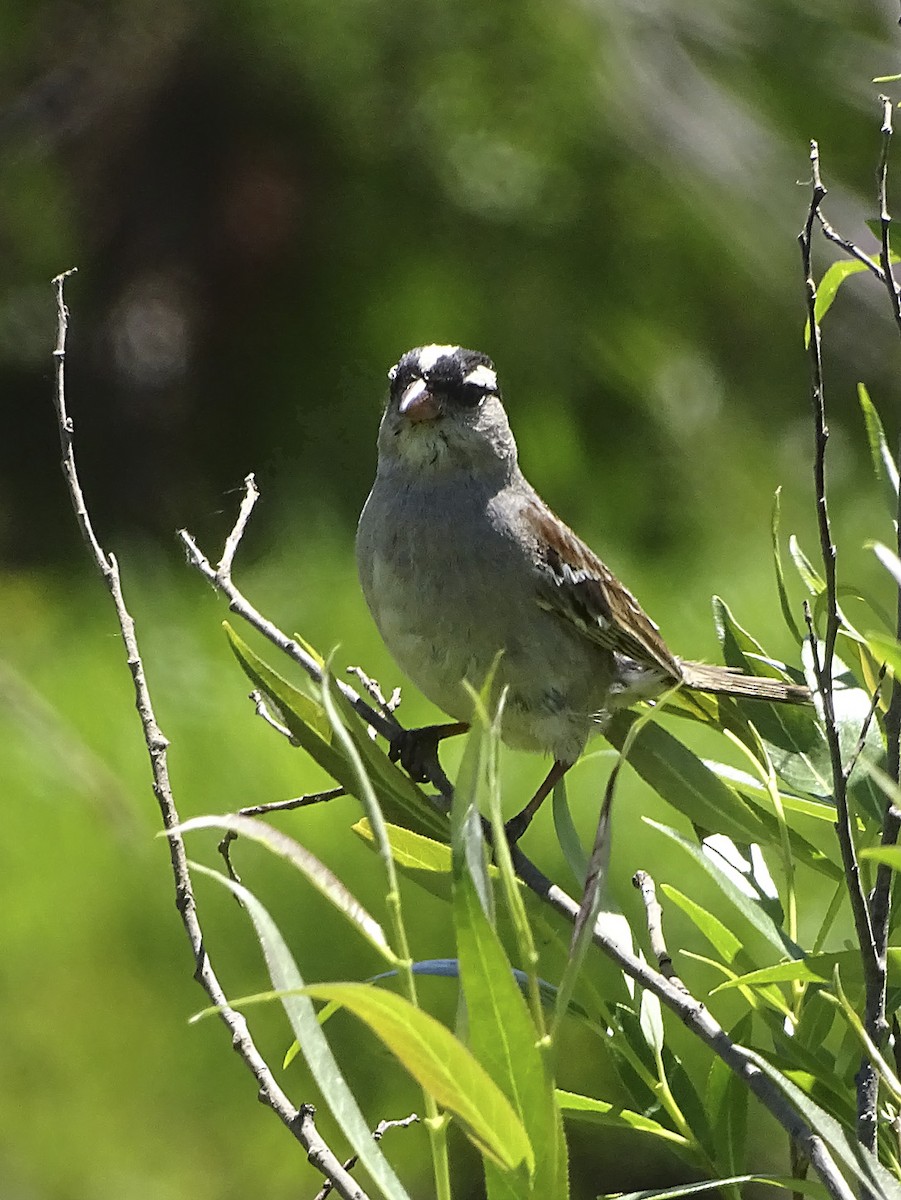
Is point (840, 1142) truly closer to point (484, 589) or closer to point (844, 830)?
point (844, 830)

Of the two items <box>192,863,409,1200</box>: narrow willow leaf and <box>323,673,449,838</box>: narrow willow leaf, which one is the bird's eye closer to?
<box>323,673,449,838</box>: narrow willow leaf

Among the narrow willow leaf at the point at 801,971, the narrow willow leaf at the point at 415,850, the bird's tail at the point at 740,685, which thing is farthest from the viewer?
the bird's tail at the point at 740,685

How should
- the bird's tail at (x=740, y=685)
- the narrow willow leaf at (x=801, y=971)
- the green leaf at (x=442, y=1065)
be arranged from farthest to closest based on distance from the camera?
the bird's tail at (x=740, y=685), the narrow willow leaf at (x=801, y=971), the green leaf at (x=442, y=1065)

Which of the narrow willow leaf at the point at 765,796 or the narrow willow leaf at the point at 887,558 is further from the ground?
the narrow willow leaf at the point at 887,558

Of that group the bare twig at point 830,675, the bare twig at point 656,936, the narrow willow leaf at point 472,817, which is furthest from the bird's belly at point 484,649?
the narrow willow leaf at point 472,817

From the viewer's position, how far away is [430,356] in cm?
161

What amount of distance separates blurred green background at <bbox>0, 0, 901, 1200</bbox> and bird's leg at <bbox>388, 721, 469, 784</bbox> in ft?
4.95

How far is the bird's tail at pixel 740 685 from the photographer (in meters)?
1.21

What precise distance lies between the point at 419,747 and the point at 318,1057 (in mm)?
846

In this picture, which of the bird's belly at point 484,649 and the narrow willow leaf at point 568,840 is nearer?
the narrow willow leaf at point 568,840

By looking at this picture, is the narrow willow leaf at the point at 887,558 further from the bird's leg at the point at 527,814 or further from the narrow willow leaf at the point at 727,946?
the bird's leg at the point at 527,814

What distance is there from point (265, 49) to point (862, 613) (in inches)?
81.4

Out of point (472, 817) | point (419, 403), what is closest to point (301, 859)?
point (472, 817)

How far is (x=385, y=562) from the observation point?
1535 mm
